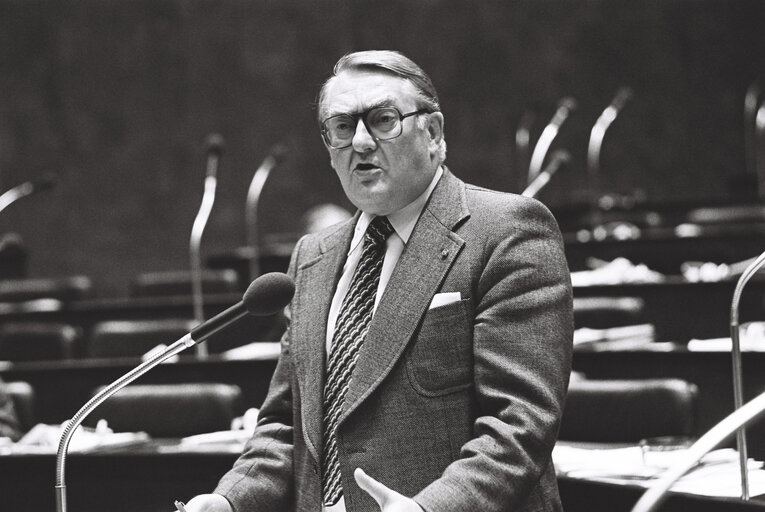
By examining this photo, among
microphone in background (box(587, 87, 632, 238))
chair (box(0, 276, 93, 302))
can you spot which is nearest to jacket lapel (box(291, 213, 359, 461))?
chair (box(0, 276, 93, 302))

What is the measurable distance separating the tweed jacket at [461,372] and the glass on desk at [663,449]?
839 millimetres

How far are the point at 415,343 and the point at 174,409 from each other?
181 cm

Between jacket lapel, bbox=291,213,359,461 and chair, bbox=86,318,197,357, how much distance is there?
2.76 metres

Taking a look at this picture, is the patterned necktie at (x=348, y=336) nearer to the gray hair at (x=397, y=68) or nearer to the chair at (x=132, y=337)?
the gray hair at (x=397, y=68)

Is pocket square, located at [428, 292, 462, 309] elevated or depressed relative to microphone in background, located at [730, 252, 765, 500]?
elevated

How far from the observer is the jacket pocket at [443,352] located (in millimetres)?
1874

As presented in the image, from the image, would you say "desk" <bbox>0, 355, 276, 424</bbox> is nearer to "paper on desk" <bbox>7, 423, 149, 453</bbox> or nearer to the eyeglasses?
"paper on desk" <bbox>7, 423, 149, 453</bbox>

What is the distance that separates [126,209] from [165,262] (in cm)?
55

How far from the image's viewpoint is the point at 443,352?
1883mm

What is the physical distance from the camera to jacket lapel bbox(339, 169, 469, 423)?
1.91 meters

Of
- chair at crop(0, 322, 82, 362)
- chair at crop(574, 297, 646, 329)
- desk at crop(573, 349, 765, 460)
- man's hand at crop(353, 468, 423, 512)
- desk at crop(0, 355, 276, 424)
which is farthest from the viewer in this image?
chair at crop(0, 322, 82, 362)

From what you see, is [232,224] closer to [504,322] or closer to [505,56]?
[505,56]

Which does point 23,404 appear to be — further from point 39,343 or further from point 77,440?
point 39,343

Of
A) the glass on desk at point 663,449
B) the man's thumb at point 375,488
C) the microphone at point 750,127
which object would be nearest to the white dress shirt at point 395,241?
the man's thumb at point 375,488
